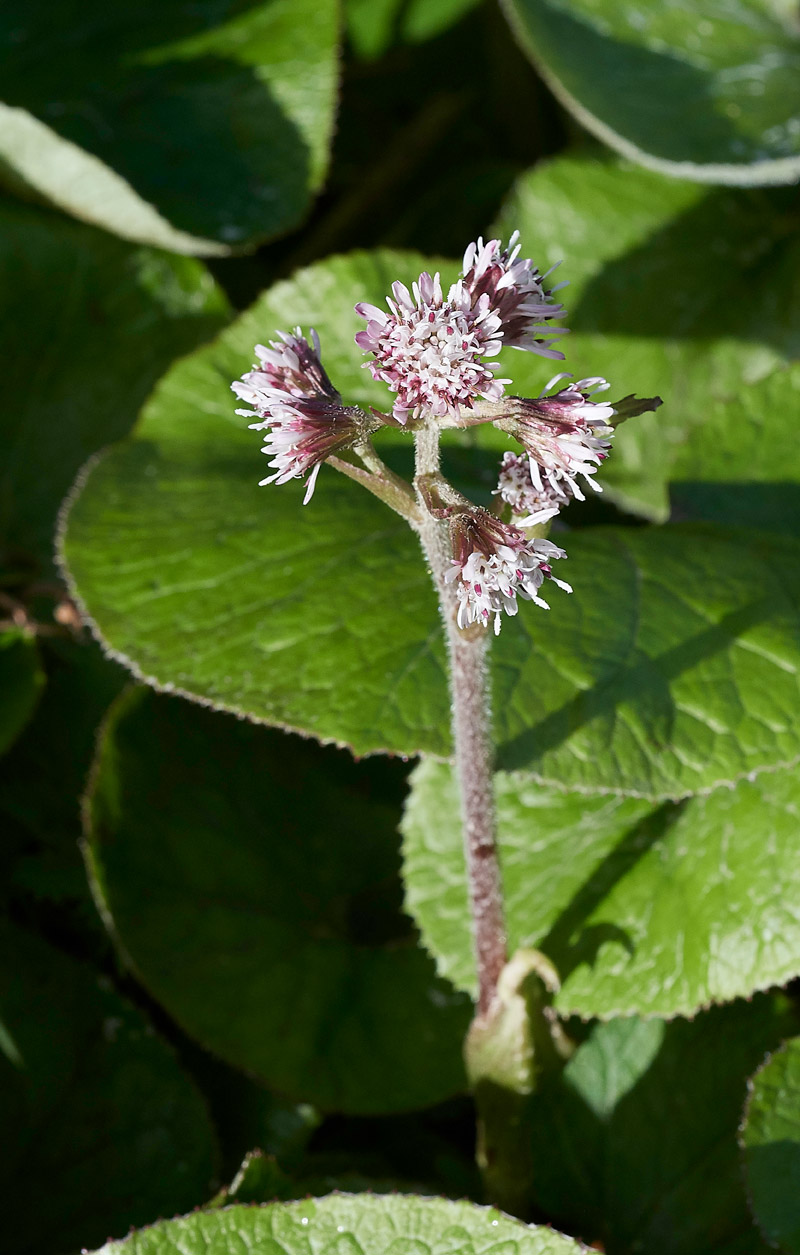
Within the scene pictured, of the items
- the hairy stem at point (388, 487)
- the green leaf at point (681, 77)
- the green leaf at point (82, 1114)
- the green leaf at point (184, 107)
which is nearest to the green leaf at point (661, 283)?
the green leaf at point (681, 77)

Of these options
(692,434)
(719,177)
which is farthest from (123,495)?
(719,177)

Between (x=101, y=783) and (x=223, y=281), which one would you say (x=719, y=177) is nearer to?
(x=223, y=281)

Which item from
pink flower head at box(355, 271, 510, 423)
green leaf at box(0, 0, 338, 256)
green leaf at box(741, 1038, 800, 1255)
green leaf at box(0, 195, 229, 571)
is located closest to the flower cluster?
pink flower head at box(355, 271, 510, 423)

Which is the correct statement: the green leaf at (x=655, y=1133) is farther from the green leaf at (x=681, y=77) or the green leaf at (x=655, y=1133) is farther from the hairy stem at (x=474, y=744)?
the green leaf at (x=681, y=77)

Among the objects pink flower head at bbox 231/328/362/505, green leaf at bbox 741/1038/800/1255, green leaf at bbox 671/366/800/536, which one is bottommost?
green leaf at bbox 741/1038/800/1255

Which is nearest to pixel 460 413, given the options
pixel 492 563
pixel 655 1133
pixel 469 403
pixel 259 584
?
pixel 469 403

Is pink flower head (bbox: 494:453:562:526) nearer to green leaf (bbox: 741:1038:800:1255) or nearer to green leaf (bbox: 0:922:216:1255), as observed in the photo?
green leaf (bbox: 741:1038:800:1255)
